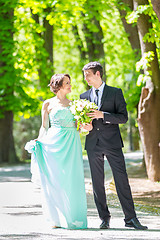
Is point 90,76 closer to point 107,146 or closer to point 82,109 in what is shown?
point 82,109

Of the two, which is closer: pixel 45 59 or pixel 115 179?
pixel 115 179

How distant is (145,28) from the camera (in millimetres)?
12945

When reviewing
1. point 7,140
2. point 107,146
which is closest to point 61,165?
point 107,146

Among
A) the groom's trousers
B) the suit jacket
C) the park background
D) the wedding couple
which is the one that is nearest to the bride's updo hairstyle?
the wedding couple

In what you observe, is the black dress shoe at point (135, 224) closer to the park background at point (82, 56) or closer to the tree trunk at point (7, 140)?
the park background at point (82, 56)

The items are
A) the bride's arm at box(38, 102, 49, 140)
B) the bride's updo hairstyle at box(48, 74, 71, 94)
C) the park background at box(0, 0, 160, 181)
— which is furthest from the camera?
the park background at box(0, 0, 160, 181)

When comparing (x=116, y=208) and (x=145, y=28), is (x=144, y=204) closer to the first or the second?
(x=116, y=208)

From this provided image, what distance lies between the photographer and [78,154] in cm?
723

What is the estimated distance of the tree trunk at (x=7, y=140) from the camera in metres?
20.3

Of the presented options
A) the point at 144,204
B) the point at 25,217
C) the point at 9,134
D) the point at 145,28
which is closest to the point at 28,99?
the point at 9,134

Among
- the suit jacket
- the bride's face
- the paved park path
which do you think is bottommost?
the paved park path

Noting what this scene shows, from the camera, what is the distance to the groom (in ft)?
22.3

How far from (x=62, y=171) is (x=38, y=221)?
1090 millimetres

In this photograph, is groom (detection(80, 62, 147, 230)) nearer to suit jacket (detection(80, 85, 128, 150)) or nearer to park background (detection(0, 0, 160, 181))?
suit jacket (detection(80, 85, 128, 150))
